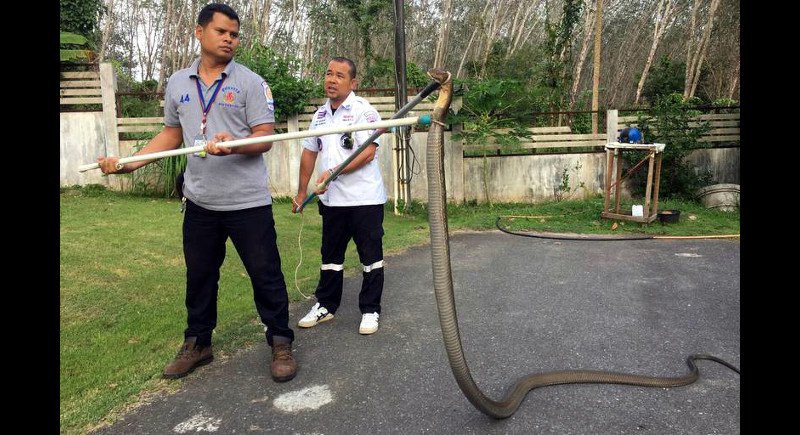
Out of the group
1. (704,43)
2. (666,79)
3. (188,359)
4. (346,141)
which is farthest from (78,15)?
(666,79)

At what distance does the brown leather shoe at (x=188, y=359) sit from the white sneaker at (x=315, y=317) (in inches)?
30.3

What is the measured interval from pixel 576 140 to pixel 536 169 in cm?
93

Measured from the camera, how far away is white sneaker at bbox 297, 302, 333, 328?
384 centimetres

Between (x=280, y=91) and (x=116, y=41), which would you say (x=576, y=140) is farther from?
(x=116, y=41)

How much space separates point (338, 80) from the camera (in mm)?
3594

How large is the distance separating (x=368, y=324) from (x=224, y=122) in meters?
1.69

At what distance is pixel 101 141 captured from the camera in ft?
31.4

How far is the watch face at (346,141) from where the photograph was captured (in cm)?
367

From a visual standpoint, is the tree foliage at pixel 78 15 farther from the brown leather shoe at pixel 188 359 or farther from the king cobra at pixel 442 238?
the king cobra at pixel 442 238

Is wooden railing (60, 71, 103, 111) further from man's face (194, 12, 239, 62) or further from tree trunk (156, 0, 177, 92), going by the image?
tree trunk (156, 0, 177, 92)

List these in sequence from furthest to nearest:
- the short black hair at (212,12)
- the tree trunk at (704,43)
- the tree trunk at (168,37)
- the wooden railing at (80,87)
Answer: the tree trunk at (168,37), the tree trunk at (704,43), the wooden railing at (80,87), the short black hair at (212,12)

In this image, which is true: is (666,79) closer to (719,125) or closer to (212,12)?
(719,125)

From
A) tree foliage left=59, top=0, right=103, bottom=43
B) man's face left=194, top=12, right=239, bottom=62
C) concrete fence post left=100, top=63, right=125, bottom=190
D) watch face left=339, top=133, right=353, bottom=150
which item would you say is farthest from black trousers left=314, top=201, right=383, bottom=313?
tree foliage left=59, top=0, right=103, bottom=43

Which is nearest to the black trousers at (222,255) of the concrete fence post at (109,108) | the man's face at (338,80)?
the man's face at (338,80)
